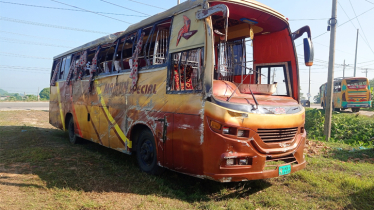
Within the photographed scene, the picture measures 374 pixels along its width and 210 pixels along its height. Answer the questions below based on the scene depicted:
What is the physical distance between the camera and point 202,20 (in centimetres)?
423

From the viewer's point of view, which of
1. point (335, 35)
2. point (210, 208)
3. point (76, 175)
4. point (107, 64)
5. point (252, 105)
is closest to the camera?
point (210, 208)

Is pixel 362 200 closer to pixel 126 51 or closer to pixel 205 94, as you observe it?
pixel 205 94

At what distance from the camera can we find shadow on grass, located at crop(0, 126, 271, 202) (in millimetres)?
4562

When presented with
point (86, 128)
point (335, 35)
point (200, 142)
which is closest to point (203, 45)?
point (200, 142)

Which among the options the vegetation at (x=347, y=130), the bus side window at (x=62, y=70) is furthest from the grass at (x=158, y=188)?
the vegetation at (x=347, y=130)

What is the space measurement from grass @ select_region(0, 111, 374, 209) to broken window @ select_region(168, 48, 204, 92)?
5.65ft

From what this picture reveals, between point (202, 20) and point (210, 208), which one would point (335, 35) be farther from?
point (210, 208)

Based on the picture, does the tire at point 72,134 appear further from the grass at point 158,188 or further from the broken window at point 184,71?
the broken window at point 184,71

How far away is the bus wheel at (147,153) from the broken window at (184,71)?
1224mm

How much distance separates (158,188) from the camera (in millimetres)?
4617

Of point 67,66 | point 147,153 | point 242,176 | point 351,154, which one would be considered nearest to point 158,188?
point 147,153

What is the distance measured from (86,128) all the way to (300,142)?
5.94 metres

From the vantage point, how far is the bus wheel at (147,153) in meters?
5.21

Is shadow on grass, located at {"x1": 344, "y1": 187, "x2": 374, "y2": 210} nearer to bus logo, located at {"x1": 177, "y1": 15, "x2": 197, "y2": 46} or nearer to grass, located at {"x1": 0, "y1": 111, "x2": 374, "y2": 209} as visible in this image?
grass, located at {"x1": 0, "y1": 111, "x2": 374, "y2": 209}
